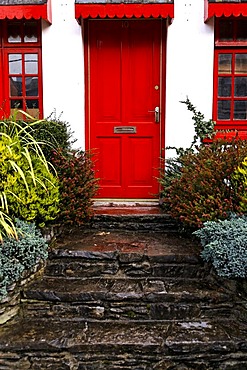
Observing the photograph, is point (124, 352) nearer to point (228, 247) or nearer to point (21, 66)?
point (228, 247)

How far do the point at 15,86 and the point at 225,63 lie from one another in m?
3.11

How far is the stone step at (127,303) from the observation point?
448 centimetres

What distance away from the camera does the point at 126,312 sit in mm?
4492

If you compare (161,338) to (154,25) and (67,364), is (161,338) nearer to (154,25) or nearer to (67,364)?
(67,364)

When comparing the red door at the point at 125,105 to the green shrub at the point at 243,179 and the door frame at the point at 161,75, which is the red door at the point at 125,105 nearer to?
the door frame at the point at 161,75

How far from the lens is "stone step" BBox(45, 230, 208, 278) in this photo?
4.94 metres

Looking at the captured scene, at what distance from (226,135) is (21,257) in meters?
3.46

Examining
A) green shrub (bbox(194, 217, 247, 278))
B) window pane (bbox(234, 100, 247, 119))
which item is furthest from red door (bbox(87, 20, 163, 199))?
green shrub (bbox(194, 217, 247, 278))

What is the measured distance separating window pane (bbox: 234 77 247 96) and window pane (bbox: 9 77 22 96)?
318 centimetres

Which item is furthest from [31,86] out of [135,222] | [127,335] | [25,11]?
[127,335]

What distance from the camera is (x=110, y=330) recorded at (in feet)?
14.1

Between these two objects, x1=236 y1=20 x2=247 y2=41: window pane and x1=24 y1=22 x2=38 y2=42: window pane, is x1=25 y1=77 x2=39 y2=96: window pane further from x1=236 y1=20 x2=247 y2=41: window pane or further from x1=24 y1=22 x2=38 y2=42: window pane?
x1=236 y1=20 x2=247 y2=41: window pane

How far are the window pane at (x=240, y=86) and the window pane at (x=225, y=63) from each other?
0.18 metres

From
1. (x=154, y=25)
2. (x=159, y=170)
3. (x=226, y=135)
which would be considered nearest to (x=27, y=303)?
(x=159, y=170)
